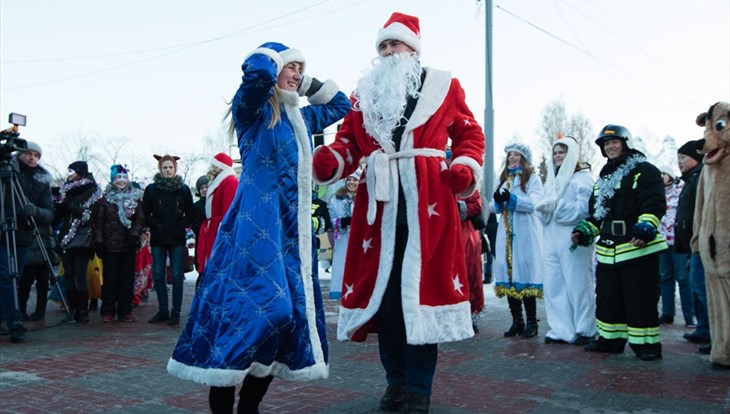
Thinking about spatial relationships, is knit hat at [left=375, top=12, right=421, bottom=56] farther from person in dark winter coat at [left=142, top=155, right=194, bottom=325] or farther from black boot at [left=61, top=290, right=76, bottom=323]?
black boot at [left=61, top=290, right=76, bottom=323]

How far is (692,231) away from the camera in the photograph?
22.3 ft

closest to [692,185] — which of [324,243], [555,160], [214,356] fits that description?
[555,160]

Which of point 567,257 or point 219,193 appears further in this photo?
point 219,193

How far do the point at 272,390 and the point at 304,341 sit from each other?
173 cm

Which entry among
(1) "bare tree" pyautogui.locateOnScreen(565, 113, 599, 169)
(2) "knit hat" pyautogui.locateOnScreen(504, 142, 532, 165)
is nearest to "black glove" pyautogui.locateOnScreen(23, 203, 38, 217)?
(2) "knit hat" pyautogui.locateOnScreen(504, 142, 532, 165)

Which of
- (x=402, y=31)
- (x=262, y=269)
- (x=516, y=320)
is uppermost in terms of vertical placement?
(x=402, y=31)

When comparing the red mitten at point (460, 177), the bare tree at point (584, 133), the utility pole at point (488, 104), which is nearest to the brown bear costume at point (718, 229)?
the red mitten at point (460, 177)

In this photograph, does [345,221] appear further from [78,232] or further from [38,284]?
[38,284]

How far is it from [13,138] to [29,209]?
2.62 ft

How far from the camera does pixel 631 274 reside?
20.4 ft

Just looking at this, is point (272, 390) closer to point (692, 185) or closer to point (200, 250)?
point (200, 250)

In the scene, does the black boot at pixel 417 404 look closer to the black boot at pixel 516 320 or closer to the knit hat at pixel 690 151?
the black boot at pixel 516 320

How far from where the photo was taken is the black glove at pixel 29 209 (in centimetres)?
759

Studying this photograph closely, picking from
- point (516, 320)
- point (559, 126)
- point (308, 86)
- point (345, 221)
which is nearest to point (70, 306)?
point (345, 221)
